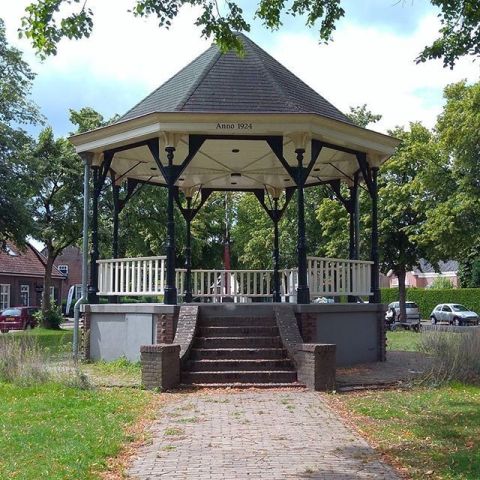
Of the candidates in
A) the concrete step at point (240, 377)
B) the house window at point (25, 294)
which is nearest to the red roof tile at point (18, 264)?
the house window at point (25, 294)

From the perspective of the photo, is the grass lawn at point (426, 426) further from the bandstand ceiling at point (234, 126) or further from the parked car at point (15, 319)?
the parked car at point (15, 319)

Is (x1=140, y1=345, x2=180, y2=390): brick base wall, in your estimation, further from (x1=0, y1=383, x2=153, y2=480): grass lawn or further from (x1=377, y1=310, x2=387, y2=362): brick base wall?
(x1=377, y1=310, x2=387, y2=362): brick base wall

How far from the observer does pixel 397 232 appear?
34.0 metres

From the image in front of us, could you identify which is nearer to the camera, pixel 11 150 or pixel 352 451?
pixel 352 451

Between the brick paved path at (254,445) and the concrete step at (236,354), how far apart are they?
255 centimetres

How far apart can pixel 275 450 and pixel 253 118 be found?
28.3ft

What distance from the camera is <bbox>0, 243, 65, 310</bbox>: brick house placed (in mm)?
54906

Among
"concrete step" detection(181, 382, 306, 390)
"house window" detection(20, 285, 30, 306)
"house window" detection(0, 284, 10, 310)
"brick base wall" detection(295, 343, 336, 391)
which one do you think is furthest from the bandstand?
"house window" detection(20, 285, 30, 306)

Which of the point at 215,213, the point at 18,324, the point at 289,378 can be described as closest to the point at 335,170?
the point at 289,378

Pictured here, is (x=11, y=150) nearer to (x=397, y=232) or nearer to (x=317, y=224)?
(x=397, y=232)

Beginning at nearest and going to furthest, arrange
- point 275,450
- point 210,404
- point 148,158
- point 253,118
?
point 275,450 < point 210,404 < point 253,118 < point 148,158

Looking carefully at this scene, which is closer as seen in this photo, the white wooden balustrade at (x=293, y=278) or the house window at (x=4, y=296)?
the white wooden balustrade at (x=293, y=278)

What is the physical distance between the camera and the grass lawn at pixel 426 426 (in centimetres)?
674

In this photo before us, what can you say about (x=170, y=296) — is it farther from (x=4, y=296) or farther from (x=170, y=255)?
(x=4, y=296)
